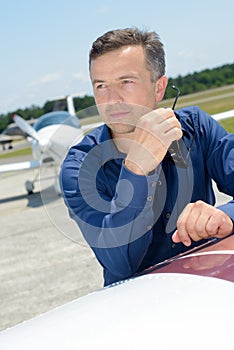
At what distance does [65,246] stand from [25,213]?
9.99 ft

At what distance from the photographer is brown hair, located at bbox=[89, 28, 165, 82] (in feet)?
4.05

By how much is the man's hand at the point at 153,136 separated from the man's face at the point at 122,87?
154mm

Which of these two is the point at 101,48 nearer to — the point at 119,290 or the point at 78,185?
the point at 78,185

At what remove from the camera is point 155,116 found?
1.06 m

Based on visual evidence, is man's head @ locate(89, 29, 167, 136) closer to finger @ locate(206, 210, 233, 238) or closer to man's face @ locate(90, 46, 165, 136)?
man's face @ locate(90, 46, 165, 136)

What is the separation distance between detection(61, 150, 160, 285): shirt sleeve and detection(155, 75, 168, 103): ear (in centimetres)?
26

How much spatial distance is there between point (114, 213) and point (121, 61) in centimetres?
37

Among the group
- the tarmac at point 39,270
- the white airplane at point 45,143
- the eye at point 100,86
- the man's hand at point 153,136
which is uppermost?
the eye at point 100,86

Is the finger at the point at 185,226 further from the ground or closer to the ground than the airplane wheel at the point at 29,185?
further from the ground

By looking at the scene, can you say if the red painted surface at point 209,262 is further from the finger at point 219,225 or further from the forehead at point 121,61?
the forehead at point 121,61

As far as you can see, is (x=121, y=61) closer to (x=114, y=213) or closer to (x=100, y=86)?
(x=100, y=86)

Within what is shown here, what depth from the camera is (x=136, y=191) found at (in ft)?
3.67

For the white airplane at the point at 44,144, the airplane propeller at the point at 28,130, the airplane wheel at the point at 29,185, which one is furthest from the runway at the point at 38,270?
the airplane propeller at the point at 28,130

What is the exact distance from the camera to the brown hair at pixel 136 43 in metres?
1.23
